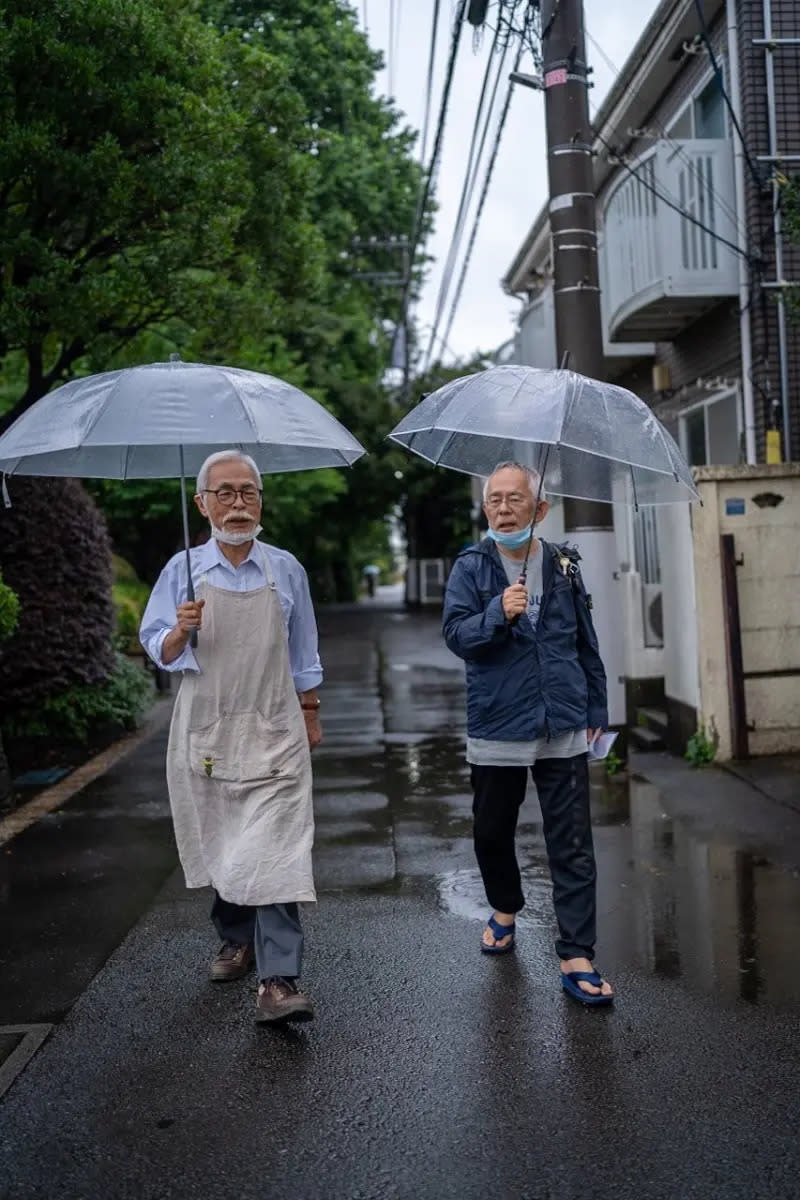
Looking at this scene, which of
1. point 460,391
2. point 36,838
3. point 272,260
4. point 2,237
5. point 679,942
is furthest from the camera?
point 272,260

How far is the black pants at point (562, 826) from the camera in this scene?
4547 mm

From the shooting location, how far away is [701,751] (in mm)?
8711

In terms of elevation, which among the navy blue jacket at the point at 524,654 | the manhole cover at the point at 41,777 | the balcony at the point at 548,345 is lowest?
the manhole cover at the point at 41,777

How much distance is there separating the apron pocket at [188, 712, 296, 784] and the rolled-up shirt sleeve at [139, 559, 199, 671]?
0.24 meters

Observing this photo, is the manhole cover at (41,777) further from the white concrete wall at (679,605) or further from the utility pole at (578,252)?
the white concrete wall at (679,605)

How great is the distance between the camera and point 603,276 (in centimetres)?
1378

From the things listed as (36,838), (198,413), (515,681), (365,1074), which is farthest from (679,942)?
(36,838)

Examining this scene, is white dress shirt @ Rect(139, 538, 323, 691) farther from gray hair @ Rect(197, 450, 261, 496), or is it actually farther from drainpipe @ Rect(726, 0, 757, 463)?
drainpipe @ Rect(726, 0, 757, 463)

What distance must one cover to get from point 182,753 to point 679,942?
2163 millimetres

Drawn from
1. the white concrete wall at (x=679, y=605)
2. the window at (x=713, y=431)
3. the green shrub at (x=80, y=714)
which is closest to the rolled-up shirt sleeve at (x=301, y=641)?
the white concrete wall at (x=679, y=605)

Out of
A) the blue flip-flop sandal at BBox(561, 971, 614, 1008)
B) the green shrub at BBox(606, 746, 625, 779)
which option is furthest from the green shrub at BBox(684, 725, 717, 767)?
the blue flip-flop sandal at BBox(561, 971, 614, 1008)

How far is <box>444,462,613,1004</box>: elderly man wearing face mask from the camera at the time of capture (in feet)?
14.8

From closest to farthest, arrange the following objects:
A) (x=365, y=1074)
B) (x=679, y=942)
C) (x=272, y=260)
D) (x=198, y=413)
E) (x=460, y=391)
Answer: (x=365, y=1074) < (x=198, y=413) < (x=460, y=391) < (x=679, y=942) < (x=272, y=260)

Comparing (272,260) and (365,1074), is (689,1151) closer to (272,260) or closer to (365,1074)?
(365,1074)
